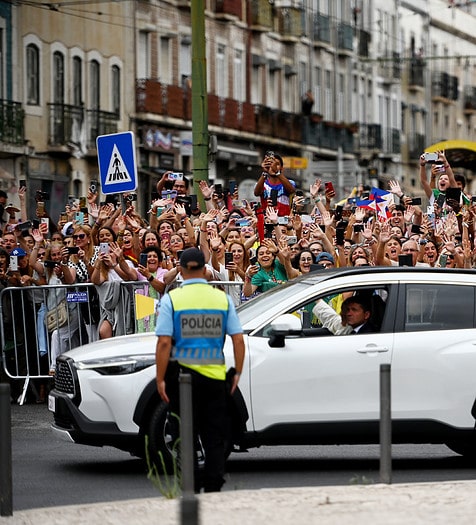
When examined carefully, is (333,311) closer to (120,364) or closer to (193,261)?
(120,364)

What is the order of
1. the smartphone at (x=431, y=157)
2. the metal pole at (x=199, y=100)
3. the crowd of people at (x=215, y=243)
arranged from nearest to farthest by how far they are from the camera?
the crowd of people at (x=215, y=243), the smartphone at (x=431, y=157), the metal pole at (x=199, y=100)

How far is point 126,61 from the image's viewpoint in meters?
50.3

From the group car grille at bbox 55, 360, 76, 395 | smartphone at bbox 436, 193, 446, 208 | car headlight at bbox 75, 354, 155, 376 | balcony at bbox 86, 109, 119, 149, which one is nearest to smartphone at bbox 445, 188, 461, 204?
smartphone at bbox 436, 193, 446, 208

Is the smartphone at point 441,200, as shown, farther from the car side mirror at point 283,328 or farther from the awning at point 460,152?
the awning at point 460,152

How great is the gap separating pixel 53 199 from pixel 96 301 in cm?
2707

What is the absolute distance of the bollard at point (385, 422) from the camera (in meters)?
11.8

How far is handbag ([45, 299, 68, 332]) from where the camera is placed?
64.8 feet

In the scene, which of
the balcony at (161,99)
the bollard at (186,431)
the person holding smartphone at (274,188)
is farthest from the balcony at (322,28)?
the bollard at (186,431)

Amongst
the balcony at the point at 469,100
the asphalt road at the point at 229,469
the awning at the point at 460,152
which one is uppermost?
the balcony at the point at 469,100

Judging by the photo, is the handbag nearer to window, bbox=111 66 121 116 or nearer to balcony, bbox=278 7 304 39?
window, bbox=111 66 121 116

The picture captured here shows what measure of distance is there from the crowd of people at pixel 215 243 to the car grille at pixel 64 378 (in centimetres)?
414

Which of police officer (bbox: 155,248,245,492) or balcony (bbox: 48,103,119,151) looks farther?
balcony (bbox: 48,103,119,151)

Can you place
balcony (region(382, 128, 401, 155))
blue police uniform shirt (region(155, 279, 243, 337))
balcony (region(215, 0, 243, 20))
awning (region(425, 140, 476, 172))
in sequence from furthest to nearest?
balcony (region(382, 128, 401, 155)), balcony (region(215, 0, 243, 20)), awning (region(425, 140, 476, 172)), blue police uniform shirt (region(155, 279, 243, 337))

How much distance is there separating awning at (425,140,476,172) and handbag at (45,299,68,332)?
67.9ft
